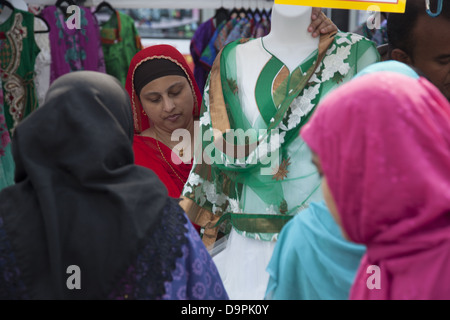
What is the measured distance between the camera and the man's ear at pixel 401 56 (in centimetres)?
168

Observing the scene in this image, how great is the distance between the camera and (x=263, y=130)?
1646 mm

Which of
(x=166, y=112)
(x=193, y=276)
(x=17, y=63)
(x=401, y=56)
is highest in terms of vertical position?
(x=401, y=56)

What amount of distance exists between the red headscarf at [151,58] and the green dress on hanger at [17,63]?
78 cm

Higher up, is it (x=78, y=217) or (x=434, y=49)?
(x=434, y=49)

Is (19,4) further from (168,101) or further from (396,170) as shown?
(396,170)

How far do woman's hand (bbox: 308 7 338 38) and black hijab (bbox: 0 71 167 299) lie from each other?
2.90ft

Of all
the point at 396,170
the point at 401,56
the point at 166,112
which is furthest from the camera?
the point at 166,112

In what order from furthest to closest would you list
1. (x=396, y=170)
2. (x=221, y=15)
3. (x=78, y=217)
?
(x=221, y=15) < (x=78, y=217) < (x=396, y=170)

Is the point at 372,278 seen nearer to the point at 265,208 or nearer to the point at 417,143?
the point at 417,143

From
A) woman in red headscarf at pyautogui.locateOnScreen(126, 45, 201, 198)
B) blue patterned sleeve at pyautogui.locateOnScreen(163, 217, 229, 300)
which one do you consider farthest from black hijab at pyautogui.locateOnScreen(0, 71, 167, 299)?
woman in red headscarf at pyautogui.locateOnScreen(126, 45, 201, 198)

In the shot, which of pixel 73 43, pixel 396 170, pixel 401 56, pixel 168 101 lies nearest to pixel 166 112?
pixel 168 101

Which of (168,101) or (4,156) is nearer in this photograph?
(168,101)

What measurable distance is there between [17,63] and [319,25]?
177 cm

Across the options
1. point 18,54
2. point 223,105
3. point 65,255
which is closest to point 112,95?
point 65,255
